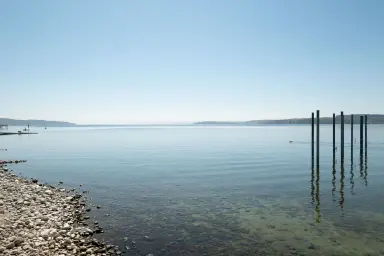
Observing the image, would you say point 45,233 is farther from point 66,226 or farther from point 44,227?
point 66,226

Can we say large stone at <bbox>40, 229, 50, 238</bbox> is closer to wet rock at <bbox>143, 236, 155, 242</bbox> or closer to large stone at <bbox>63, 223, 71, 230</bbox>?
large stone at <bbox>63, 223, 71, 230</bbox>

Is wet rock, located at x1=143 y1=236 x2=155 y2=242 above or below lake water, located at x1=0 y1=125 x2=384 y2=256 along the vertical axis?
below

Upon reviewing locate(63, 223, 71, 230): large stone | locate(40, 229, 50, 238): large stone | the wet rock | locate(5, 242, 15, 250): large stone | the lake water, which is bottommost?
the wet rock

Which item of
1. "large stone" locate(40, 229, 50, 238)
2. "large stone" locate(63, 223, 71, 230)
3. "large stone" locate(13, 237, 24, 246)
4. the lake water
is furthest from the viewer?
"large stone" locate(63, 223, 71, 230)

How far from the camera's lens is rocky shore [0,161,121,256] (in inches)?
447

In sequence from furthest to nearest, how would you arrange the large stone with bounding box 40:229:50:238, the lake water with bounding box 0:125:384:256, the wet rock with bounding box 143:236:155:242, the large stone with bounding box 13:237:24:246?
the wet rock with bounding box 143:236:155:242 < the lake water with bounding box 0:125:384:256 < the large stone with bounding box 40:229:50:238 < the large stone with bounding box 13:237:24:246

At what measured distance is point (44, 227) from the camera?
537 inches

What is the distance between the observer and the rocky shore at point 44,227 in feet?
37.2

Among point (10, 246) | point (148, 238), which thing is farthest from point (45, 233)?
point (148, 238)

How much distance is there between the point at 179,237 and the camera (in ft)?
46.2

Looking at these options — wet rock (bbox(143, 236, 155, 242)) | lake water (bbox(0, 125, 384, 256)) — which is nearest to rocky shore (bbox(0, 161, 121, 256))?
lake water (bbox(0, 125, 384, 256))

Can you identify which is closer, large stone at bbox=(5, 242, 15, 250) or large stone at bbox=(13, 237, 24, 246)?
large stone at bbox=(5, 242, 15, 250)

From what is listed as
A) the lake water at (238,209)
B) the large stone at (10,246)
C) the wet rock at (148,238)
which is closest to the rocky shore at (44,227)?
the large stone at (10,246)

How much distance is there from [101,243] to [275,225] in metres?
9.12
